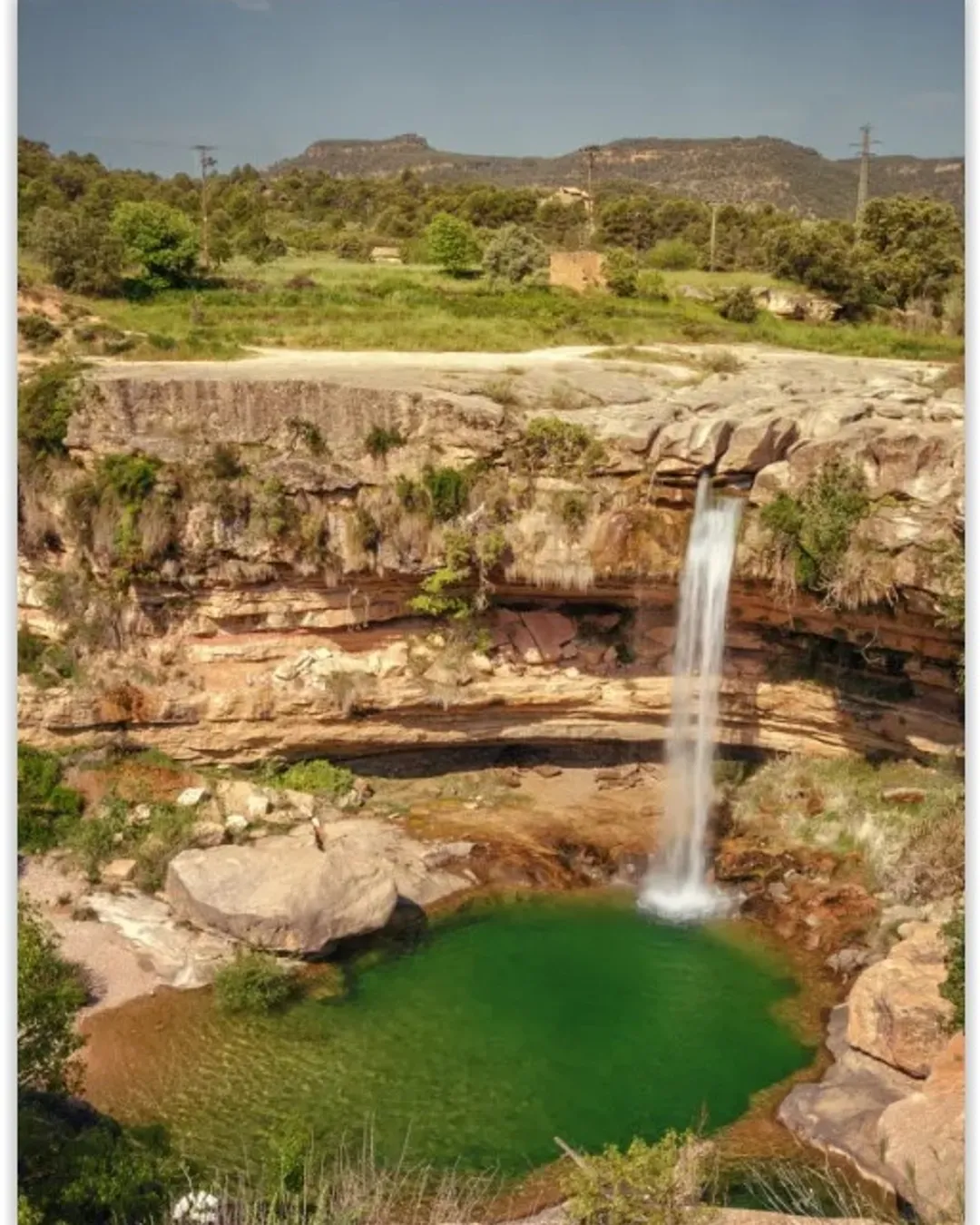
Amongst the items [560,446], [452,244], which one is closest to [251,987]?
[560,446]

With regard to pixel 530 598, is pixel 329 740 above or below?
below

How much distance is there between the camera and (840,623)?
60.0 ft

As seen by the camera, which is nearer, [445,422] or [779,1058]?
[779,1058]

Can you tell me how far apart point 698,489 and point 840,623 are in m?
2.94

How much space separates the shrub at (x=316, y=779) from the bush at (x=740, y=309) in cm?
1677

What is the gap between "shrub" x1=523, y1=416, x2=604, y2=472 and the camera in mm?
18875

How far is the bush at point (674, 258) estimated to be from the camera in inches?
1540

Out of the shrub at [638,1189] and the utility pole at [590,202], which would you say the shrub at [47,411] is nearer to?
the shrub at [638,1189]

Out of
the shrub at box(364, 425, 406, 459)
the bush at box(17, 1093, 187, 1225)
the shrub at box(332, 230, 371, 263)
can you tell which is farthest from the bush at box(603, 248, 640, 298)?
the bush at box(17, 1093, 187, 1225)

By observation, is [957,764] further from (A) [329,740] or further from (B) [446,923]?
(A) [329,740]

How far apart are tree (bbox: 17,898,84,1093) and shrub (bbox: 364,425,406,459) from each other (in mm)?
9724

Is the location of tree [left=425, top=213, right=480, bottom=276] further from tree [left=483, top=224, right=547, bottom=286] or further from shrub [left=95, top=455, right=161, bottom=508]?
shrub [left=95, top=455, right=161, bottom=508]

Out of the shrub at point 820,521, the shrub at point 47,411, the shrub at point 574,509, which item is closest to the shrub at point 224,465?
the shrub at point 47,411

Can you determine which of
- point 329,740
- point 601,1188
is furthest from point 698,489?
point 601,1188
